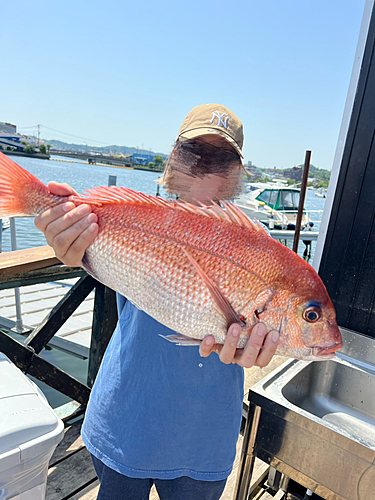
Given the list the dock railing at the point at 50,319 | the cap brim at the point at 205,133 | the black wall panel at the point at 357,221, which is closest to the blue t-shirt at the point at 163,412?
the cap brim at the point at 205,133

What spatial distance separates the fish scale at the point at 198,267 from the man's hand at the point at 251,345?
0.07 ft

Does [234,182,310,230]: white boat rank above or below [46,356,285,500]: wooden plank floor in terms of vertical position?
above

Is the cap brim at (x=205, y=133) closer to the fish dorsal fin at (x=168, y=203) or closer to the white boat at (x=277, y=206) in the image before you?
the fish dorsal fin at (x=168, y=203)

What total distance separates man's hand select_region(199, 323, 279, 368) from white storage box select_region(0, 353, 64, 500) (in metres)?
0.75

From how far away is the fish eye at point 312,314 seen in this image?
0.91 meters

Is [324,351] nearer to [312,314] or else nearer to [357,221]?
[312,314]

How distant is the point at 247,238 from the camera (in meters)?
0.98

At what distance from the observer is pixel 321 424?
1.42 m

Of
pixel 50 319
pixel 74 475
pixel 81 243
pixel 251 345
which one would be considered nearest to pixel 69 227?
pixel 81 243

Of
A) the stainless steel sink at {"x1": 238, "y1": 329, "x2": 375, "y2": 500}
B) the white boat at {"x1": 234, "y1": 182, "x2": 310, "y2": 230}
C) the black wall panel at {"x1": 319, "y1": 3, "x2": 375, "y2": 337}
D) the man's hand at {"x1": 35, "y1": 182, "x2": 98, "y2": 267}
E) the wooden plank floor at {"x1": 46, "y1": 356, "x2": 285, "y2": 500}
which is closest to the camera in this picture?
the man's hand at {"x1": 35, "y1": 182, "x2": 98, "y2": 267}

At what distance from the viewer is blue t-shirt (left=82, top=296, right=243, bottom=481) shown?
3.67ft

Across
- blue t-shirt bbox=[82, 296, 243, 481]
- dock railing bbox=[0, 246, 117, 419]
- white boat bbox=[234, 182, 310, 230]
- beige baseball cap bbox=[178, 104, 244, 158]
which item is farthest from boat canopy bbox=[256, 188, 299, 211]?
blue t-shirt bbox=[82, 296, 243, 481]

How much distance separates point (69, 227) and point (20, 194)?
197mm

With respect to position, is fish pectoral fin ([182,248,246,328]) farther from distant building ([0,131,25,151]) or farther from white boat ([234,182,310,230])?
white boat ([234,182,310,230])
